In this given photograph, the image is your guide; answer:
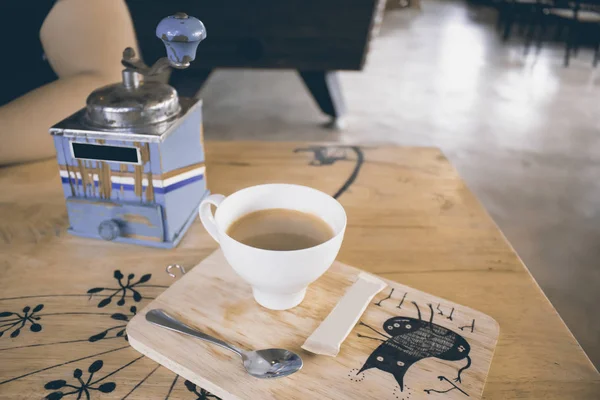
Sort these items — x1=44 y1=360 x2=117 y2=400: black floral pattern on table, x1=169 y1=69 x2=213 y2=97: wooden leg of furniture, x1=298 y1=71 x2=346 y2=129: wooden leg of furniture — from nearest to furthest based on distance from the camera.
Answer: x1=44 y1=360 x2=117 y2=400: black floral pattern on table
x1=169 y1=69 x2=213 y2=97: wooden leg of furniture
x1=298 y1=71 x2=346 y2=129: wooden leg of furniture

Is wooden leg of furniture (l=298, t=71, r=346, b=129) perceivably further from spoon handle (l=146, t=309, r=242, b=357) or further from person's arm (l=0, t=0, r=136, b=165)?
spoon handle (l=146, t=309, r=242, b=357)

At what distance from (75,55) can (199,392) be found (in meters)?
0.81

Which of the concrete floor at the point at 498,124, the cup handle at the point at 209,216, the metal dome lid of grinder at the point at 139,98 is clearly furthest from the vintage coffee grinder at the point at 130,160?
the concrete floor at the point at 498,124

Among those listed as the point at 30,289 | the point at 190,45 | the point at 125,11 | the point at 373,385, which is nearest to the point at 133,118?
the point at 190,45

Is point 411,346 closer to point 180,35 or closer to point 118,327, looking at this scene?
point 118,327

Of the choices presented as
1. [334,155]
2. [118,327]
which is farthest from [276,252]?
[334,155]

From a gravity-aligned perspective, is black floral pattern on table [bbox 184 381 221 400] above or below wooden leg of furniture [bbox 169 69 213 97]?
above

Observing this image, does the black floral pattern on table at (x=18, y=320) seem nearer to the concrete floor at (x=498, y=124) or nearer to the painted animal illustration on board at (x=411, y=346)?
the painted animal illustration on board at (x=411, y=346)

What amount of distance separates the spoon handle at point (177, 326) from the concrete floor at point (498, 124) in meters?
1.17

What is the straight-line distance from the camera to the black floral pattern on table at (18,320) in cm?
55

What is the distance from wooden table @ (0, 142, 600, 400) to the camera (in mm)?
496

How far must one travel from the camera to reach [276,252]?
48 cm

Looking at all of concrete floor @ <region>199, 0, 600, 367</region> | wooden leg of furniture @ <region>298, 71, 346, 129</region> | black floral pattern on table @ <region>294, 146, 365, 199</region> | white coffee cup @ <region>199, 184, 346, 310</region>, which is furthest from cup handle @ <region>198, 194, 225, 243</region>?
wooden leg of furniture @ <region>298, 71, 346, 129</region>

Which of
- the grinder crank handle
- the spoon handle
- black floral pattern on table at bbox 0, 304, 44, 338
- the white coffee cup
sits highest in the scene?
the grinder crank handle
